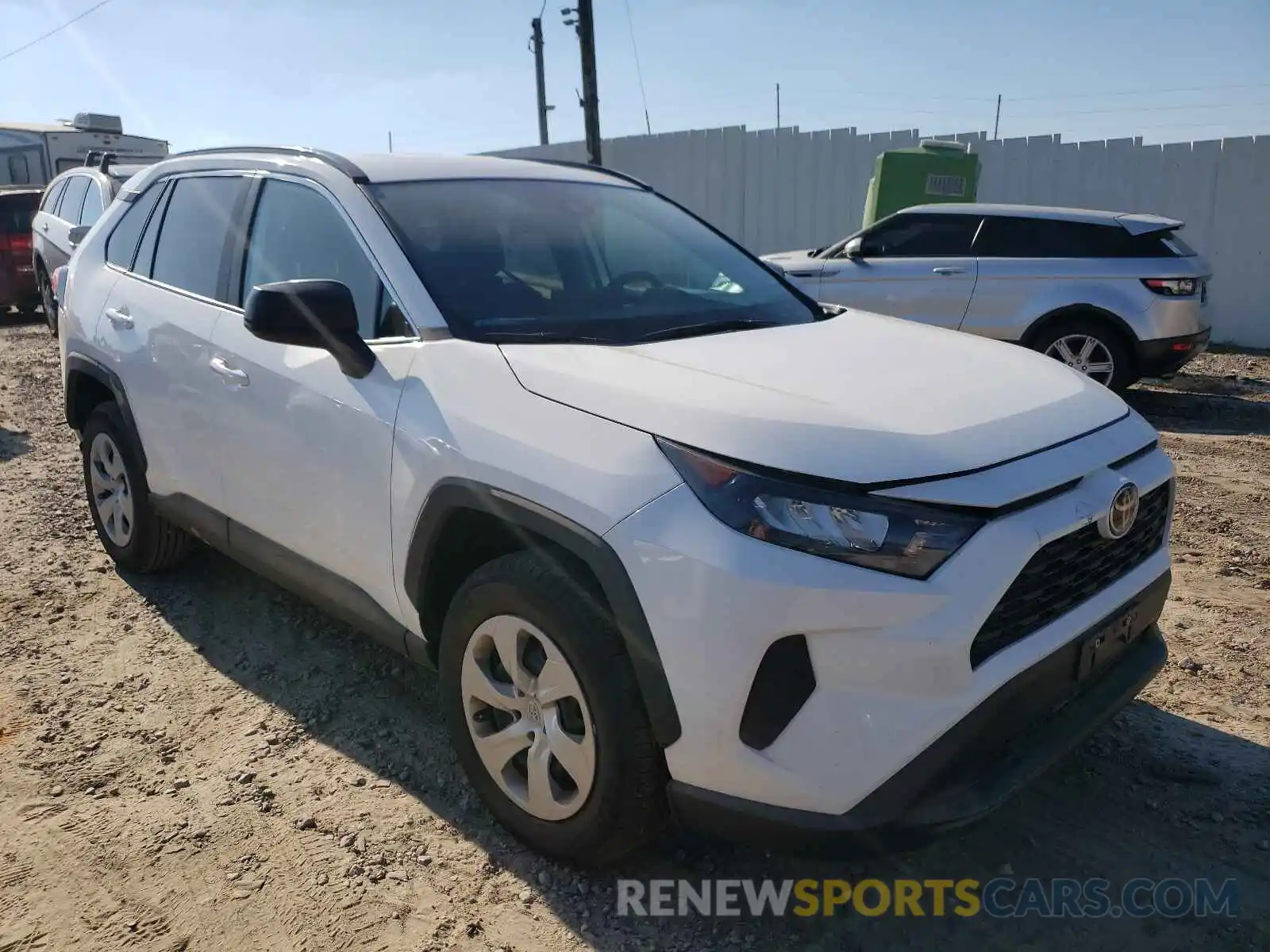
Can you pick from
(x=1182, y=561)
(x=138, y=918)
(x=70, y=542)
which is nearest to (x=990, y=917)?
(x=138, y=918)

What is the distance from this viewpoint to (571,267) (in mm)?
3158

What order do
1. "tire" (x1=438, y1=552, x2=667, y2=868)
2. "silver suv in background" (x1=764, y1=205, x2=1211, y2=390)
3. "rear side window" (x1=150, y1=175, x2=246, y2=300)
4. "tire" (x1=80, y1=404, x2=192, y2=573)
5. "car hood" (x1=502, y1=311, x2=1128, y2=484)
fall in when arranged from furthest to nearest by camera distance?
"silver suv in background" (x1=764, y1=205, x2=1211, y2=390) < "tire" (x1=80, y1=404, x2=192, y2=573) < "rear side window" (x1=150, y1=175, x2=246, y2=300) < "tire" (x1=438, y1=552, x2=667, y2=868) < "car hood" (x1=502, y1=311, x2=1128, y2=484)

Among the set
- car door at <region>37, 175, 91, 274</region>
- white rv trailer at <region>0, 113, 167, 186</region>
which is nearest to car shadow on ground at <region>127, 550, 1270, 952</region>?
car door at <region>37, 175, 91, 274</region>

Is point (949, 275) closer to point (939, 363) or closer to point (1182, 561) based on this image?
point (1182, 561)

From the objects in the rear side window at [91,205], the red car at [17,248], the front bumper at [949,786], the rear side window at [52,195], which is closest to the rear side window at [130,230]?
the front bumper at [949,786]

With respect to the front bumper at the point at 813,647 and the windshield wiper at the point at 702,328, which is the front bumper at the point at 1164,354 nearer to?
the windshield wiper at the point at 702,328

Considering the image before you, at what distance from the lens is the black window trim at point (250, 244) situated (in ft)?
9.13

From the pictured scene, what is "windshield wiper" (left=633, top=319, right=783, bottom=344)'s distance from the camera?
2771mm

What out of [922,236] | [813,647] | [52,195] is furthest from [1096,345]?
[52,195]

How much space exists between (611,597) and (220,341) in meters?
1.95

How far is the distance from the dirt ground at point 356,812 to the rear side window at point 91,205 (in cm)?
684

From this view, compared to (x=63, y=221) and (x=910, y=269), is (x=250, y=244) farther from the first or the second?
(x=63, y=221)

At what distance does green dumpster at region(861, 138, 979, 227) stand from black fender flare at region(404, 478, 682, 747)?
34.2 feet

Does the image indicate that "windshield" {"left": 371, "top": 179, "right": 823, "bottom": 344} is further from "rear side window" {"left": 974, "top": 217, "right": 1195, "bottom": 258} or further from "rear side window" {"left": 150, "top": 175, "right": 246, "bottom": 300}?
"rear side window" {"left": 974, "top": 217, "right": 1195, "bottom": 258}
